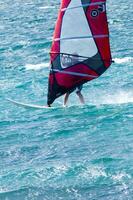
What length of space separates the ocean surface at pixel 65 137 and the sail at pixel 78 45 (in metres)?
2.43

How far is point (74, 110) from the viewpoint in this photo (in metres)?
41.2

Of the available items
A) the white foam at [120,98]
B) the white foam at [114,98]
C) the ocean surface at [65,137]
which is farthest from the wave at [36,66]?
A: the white foam at [120,98]

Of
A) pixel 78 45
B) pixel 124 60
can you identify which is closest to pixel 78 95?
pixel 78 45

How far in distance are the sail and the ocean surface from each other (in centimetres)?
243

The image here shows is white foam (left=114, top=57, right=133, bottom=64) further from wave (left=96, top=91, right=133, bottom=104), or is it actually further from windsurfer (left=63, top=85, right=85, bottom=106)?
windsurfer (left=63, top=85, right=85, bottom=106)

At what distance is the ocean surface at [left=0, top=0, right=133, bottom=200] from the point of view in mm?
31094

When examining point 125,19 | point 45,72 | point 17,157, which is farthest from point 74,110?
point 125,19

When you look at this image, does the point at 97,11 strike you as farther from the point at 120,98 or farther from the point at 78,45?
the point at 120,98

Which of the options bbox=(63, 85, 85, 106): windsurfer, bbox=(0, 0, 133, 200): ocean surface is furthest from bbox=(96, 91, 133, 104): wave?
bbox=(63, 85, 85, 106): windsurfer

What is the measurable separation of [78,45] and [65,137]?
5808 mm

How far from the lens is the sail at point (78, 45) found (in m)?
38.3

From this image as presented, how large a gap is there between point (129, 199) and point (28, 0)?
7124 centimetres

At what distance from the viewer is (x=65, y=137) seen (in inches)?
1475

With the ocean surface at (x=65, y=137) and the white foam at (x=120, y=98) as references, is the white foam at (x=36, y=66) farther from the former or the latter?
the white foam at (x=120, y=98)
